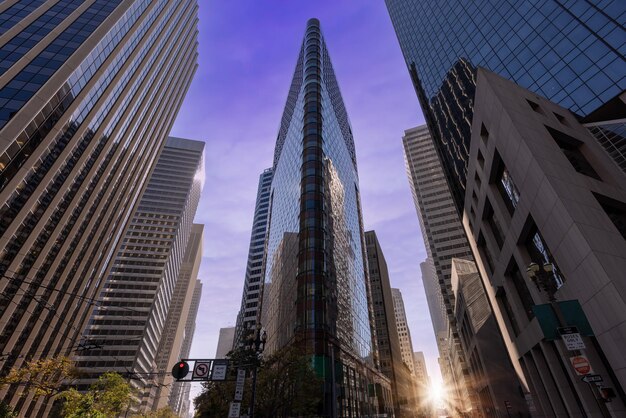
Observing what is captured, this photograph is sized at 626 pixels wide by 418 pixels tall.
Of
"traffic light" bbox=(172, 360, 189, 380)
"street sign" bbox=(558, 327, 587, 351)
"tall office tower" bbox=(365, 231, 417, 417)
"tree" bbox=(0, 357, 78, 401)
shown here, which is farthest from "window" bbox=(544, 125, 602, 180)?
"tall office tower" bbox=(365, 231, 417, 417)

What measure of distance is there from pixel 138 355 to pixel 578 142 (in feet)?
420

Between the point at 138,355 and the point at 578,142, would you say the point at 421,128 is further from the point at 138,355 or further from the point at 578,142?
the point at 138,355

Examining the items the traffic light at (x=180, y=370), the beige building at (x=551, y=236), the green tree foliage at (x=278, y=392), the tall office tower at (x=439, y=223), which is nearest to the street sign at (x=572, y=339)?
the beige building at (x=551, y=236)

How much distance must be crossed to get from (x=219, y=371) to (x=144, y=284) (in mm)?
119696

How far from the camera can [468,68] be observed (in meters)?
51.1

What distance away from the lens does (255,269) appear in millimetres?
124562

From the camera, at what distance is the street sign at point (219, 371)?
732 inches

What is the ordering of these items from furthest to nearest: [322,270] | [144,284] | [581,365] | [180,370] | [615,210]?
[144,284] < [322,270] < [615,210] < [180,370] < [581,365]

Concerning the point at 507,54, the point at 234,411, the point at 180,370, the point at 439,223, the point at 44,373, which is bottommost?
the point at 234,411

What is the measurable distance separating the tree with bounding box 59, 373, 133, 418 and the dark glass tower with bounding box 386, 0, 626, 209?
180ft

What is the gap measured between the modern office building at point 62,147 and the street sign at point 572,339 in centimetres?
3553

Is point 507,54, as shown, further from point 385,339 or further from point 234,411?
point 385,339

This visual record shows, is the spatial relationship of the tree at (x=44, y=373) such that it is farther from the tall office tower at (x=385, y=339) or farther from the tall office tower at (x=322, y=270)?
the tall office tower at (x=385, y=339)

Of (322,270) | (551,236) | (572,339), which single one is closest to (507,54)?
(551,236)
